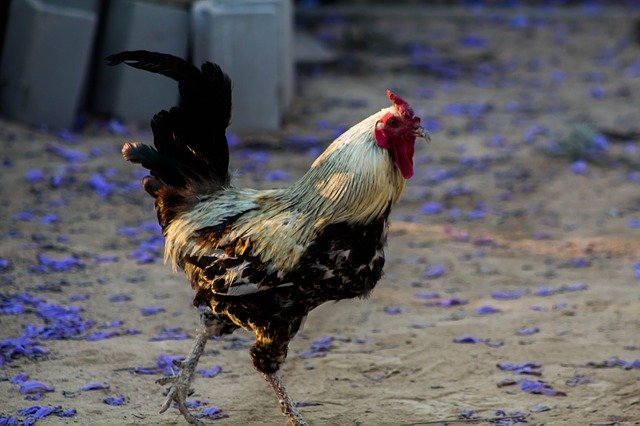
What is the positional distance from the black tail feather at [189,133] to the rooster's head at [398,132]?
866 millimetres

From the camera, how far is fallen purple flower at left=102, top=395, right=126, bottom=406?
5.36m

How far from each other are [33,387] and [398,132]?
8.14 ft

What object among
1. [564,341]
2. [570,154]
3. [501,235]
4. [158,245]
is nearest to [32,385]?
[158,245]

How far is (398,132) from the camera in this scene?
15.4ft

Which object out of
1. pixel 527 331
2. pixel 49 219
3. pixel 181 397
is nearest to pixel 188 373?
pixel 181 397

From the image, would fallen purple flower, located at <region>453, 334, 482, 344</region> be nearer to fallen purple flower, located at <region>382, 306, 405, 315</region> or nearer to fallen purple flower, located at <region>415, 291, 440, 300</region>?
fallen purple flower, located at <region>382, 306, 405, 315</region>

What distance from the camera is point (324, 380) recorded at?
19.1 ft

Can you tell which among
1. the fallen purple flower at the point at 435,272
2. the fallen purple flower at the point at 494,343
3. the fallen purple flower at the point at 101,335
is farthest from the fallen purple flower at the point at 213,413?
the fallen purple flower at the point at 435,272

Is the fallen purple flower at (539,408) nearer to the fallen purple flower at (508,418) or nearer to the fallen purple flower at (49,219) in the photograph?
the fallen purple flower at (508,418)

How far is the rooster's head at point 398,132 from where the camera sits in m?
4.71

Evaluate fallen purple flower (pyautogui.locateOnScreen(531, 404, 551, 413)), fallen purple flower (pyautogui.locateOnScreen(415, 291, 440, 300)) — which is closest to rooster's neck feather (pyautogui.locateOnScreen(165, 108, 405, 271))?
fallen purple flower (pyautogui.locateOnScreen(531, 404, 551, 413))

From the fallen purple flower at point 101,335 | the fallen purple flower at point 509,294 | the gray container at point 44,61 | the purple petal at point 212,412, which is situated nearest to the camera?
the purple petal at point 212,412

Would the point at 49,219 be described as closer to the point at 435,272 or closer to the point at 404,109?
the point at 435,272

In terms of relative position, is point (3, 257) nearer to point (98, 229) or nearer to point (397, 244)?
point (98, 229)
